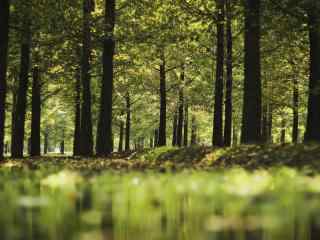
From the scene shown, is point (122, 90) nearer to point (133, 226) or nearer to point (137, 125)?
point (137, 125)

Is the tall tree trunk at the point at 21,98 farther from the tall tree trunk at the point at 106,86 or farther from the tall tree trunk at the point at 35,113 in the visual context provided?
the tall tree trunk at the point at 106,86

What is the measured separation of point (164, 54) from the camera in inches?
1323

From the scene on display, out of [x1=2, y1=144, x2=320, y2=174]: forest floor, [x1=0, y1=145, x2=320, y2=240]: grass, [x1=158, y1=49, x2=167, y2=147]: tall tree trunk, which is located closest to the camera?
[x1=0, y1=145, x2=320, y2=240]: grass

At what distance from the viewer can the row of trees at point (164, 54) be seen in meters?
17.0

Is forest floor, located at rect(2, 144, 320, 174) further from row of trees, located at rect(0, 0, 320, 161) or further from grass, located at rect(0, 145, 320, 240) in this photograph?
grass, located at rect(0, 145, 320, 240)

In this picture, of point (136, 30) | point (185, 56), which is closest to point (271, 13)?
point (136, 30)

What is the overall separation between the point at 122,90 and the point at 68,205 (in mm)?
31971

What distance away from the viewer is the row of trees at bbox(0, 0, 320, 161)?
667 inches

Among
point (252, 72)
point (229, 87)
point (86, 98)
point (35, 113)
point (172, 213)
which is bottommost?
point (172, 213)

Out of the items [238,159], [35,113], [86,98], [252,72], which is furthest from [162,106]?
[238,159]

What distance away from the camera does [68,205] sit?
3.44 meters

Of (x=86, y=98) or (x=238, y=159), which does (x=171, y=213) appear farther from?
(x=86, y=98)

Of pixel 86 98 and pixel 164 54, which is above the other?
pixel 164 54

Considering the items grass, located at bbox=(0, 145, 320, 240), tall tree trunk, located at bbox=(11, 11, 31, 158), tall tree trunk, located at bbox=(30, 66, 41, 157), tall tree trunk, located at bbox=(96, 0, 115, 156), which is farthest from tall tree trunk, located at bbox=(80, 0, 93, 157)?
grass, located at bbox=(0, 145, 320, 240)
